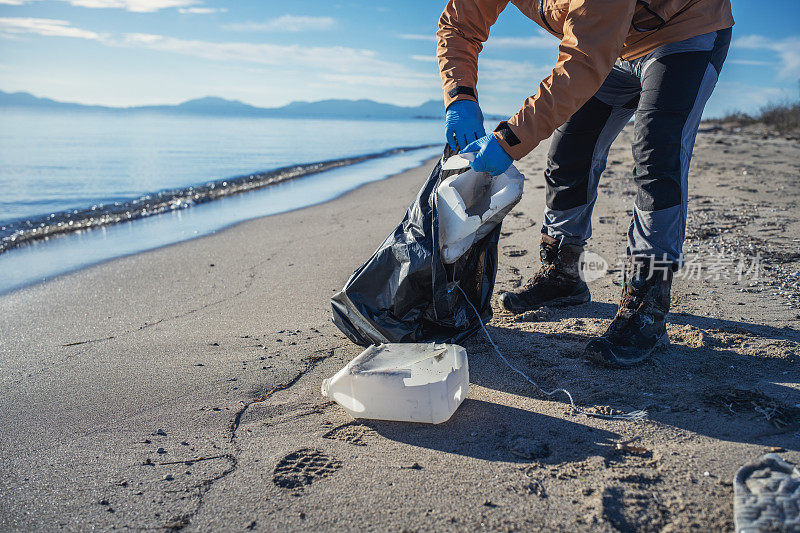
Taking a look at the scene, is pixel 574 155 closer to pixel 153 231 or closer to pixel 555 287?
pixel 555 287

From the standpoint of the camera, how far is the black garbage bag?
218 centimetres

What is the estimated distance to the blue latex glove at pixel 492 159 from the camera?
210 centimetres

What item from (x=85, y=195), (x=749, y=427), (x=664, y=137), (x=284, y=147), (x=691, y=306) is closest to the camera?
(x=749, y=427)

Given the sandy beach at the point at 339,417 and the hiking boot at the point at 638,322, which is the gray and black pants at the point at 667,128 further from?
the sandy beach at the point at 339,417

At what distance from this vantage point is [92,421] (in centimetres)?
196

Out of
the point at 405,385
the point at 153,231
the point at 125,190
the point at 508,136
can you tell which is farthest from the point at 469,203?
the point at 125,190

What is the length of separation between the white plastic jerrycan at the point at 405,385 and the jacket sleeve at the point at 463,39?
1336 mm

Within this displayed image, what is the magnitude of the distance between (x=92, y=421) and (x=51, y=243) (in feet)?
13.6

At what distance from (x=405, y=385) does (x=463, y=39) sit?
184cm

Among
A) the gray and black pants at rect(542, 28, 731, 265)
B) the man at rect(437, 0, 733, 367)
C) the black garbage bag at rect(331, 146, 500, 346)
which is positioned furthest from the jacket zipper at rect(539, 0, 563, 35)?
the black garbage bag at rect(331, 146, 500, 346)

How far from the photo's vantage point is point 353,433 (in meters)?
1.82

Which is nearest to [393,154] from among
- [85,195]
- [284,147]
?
[284,147]

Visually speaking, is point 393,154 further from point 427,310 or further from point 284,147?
point 427,310

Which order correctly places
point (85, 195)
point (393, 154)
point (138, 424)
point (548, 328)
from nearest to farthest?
point (138, 424), point (548, 328), point (85, 195), point (393, 154)
